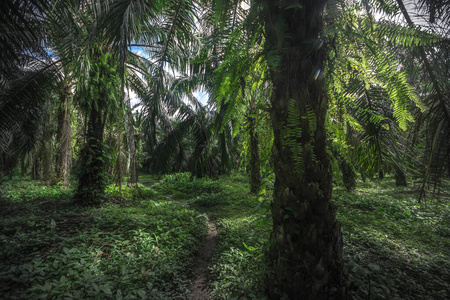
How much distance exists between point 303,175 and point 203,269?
7.40 feet

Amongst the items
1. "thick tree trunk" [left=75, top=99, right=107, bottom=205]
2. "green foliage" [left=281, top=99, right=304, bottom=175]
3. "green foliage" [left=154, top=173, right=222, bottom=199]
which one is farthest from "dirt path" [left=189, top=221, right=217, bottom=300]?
"green foliage" [left=154, top=173, right=222, bottom=199]

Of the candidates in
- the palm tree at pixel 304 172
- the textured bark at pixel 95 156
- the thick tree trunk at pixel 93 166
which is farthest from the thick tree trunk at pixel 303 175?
the thick tree trunk at pixel 93 166

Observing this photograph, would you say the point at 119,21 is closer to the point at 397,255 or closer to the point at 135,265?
the point at 135,265

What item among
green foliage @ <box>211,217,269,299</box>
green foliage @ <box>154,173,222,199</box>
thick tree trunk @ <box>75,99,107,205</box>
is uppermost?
thick tree trunk @ <box>75,99,107,205</box>

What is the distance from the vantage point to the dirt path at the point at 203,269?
246cm

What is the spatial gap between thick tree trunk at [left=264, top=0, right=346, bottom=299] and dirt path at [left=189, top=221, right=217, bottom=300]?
99cm

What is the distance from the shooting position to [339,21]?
190cm

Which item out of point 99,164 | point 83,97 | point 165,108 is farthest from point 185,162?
point 83,97

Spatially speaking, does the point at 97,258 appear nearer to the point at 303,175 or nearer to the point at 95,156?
the point at 303,175

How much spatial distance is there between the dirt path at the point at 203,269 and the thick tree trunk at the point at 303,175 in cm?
99

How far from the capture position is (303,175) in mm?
1844

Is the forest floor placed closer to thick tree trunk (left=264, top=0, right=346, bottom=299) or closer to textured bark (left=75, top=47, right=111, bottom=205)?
thick tree trunk (left=264, top=0, right=346, bottom=299)

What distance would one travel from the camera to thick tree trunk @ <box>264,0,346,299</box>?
1.77 meters

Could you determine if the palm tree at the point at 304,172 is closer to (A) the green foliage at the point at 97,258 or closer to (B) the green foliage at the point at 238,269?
(B) the green foliage at the point at 238,269
